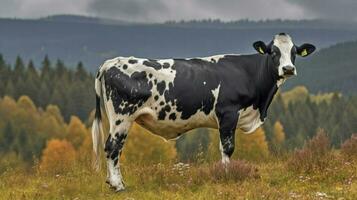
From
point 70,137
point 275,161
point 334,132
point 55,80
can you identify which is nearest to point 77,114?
point 55,80

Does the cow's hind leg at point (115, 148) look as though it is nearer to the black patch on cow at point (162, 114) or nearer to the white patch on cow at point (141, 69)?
the black patch on cow at point (162, 114)

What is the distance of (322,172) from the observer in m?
11.4

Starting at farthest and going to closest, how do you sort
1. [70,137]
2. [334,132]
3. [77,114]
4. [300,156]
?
1. [77,114]
2. [334,132]
3. [70,137]
4. [300,156]

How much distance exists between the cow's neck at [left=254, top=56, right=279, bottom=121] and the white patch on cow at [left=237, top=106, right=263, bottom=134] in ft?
0.37

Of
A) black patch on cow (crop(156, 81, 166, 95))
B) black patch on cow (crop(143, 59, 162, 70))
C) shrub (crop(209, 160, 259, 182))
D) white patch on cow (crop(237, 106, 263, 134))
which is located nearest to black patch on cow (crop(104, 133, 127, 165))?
black patch on cow (crop(156, 81, 166, 95))

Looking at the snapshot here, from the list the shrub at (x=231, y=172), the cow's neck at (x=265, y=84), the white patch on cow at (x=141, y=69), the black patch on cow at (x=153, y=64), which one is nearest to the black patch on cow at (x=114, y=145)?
the white patch on cow at (x=141, y=69)

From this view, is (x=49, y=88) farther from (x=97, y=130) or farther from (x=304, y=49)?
(x=304, y=49)

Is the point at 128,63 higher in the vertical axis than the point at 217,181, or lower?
higher

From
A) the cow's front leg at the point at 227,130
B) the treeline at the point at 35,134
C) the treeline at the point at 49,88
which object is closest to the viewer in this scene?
the cow's front leg at the point at 227,130

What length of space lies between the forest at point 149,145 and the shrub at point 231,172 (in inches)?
0.8

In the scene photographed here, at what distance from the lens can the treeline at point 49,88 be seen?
136125 mm

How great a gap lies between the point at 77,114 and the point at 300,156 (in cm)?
13110

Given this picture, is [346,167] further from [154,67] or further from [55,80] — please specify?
[55,80]

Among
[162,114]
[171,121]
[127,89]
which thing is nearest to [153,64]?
[127,89]
